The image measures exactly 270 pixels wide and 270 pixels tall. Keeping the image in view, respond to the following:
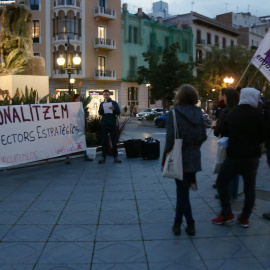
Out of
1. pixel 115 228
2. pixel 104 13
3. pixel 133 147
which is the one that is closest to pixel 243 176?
pixel 115 228

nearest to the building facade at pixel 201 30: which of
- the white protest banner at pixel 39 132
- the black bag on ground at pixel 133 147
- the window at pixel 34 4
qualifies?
the window at pixel 34 4

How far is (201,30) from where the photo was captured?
55812 millimetres

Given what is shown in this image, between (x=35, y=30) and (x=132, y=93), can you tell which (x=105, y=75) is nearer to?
(x=132, y=93)

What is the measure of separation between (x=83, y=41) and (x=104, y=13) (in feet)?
13.4

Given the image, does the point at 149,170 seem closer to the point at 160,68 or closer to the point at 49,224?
the point at 49,224

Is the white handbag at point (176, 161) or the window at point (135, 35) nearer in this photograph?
the white handbag at point (176, 161)

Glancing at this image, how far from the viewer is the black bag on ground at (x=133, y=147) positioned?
10.5 metres

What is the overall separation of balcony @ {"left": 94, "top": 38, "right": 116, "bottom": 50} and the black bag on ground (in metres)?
33.0

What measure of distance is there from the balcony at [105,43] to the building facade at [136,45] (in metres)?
2.21

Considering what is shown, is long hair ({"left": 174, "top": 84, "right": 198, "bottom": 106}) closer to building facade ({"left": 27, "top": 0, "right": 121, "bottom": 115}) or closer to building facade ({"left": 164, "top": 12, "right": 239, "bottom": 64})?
building facade ({"left": 27, "top": 0, "right": 121, "bottom": 115})

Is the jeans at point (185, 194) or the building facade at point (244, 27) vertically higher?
the building facade at point (244, 27)

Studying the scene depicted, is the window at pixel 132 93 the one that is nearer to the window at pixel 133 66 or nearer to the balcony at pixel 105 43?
the window at pixel 133 66

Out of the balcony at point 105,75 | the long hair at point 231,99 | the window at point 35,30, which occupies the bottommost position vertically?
the long hair at point 231,99

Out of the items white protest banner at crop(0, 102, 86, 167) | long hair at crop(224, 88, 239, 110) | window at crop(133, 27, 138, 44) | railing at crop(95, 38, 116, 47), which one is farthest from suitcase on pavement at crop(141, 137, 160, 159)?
window at crop(133, 27, 138, 44)
